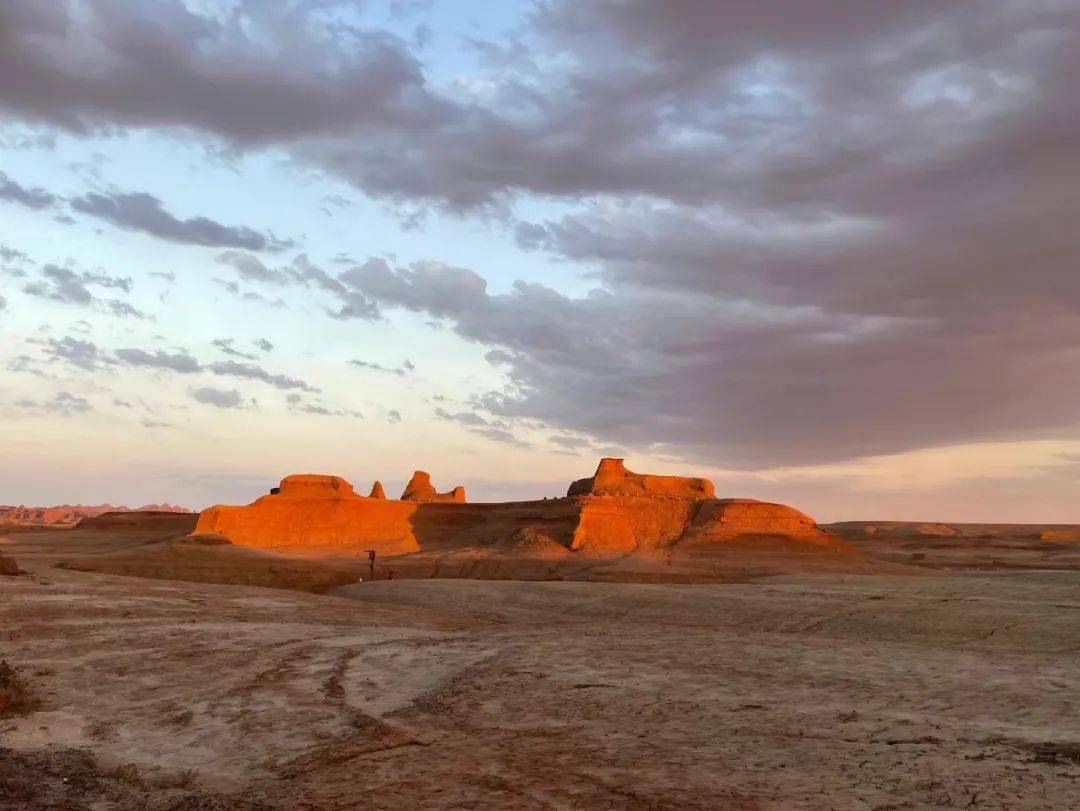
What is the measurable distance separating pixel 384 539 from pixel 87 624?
58812 millimetres

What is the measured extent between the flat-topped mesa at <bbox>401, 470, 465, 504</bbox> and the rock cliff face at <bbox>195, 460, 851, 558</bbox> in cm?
1643

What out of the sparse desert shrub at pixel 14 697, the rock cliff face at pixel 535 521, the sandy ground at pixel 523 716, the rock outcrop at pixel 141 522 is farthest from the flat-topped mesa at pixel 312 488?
the sparse desert shrub at pixel 14 697

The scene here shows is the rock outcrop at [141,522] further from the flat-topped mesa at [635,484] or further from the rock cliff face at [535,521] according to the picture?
the flat-topped mesa at [635,484]

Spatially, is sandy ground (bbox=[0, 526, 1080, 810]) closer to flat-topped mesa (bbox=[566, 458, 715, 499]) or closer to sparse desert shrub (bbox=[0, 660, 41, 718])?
sparse desert shrub (bbox=[0, 660, 41, 718])

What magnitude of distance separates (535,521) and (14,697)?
61717mm

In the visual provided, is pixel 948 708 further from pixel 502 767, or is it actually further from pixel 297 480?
pixel 297 480

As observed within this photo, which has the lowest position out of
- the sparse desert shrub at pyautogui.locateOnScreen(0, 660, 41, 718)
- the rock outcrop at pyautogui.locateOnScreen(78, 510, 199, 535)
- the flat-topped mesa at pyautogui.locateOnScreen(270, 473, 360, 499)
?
the sparse desert shrub at pyautogui.locateOnScreen(0, 660, 41, 718)

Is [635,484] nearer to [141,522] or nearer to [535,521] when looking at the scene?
[535,521]

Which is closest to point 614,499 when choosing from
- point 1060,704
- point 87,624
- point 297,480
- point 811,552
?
point 811,552

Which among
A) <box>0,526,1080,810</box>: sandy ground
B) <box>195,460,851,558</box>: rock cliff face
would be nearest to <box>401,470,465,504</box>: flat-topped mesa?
<box>195,460,851,558</box>: rock cliff face

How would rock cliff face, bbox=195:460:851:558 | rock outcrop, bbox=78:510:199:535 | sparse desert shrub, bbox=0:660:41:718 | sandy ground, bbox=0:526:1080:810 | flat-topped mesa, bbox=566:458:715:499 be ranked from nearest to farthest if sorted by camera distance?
sandy ground, bbox=0:526:1080:810 → sparse desert shrub, bbox=0:660:41:718 → rock cliff face, bbox=195:460:851:558 → flat-topped mesa, bbox=566:458:715:499 → rock outcrop, bbox=78:510:199:535

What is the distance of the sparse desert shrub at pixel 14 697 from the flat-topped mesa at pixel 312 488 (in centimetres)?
6841

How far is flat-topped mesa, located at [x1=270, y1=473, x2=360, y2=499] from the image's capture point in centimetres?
7850

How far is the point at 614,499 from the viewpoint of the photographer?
7088 cm
